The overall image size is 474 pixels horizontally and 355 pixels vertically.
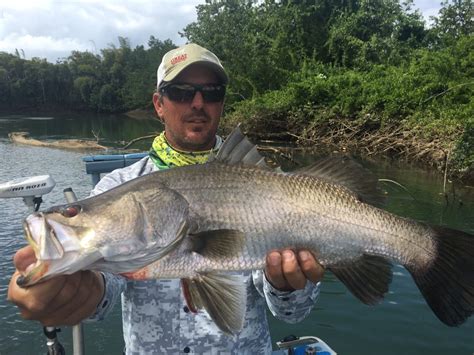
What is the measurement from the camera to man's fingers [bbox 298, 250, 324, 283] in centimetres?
216

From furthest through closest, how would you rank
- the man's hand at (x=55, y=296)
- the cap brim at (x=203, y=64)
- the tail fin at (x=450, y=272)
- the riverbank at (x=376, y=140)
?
the riverbank at (x=376, y=140), the cap brim at (x=203, y=64), the tail fin at (x=450, y=272), the man's hand at (x=55, y=296)

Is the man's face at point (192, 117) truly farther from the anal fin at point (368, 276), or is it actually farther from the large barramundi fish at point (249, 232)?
the anal fin at point (368, 276)

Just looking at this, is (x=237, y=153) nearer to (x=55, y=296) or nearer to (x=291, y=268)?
(x=291, y=268)

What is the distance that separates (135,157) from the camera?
4715mm

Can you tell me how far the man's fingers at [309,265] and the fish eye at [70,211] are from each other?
3.47 ft

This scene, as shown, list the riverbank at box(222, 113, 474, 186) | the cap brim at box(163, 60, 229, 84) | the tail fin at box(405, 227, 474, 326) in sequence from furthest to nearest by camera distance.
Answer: the riverbank at box(222, 113, 474, 186)
the cap brim at box(163, 60, 229, 84)
the tail fin at box(405, 227, 474, 326)

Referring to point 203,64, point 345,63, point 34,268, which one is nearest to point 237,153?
point 203,64

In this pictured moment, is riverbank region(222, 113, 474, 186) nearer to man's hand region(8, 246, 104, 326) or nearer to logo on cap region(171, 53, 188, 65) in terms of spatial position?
logo on cap region(171, 53, 188, 65)

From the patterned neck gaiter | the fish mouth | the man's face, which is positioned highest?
the man's face

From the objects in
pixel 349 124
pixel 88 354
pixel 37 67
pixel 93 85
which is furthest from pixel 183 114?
pixel 37 67

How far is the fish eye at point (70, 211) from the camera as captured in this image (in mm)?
1812

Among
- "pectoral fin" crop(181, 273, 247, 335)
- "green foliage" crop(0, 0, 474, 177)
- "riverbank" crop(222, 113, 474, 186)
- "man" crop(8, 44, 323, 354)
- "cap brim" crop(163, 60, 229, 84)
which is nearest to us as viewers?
"man" crop(8, 44, 323, 354)

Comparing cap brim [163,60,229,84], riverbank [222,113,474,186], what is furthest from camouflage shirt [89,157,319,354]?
riverbank [222,113,474,186]

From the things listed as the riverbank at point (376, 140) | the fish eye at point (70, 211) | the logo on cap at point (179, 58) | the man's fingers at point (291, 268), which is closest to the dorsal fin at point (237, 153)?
the man's fingers at point (291, 268)
